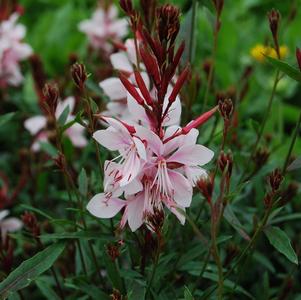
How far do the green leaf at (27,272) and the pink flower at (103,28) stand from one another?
1420mm

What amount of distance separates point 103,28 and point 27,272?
4.95ft

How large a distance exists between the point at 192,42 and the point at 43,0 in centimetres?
255

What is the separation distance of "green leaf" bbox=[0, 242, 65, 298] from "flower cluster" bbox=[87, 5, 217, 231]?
13 cm

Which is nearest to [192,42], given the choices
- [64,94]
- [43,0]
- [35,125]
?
[35,125]

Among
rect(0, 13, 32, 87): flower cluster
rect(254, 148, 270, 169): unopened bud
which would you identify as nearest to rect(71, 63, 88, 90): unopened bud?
rect(254, 148, 270, 169): unopened bud

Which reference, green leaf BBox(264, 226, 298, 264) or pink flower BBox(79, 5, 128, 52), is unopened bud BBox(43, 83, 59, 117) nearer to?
green leaf BBox(264, 226, 298, 264)

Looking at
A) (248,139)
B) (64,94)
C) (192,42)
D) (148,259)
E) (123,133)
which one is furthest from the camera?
(64,94)

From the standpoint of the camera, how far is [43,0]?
370 centimetres

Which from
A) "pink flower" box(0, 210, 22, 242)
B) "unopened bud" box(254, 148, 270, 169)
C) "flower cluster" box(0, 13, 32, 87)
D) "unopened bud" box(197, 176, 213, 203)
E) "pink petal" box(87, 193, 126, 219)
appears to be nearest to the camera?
"unopened bud" box(197, 176, 213, 203)

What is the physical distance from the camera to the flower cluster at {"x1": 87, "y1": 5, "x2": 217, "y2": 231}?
0.93 m

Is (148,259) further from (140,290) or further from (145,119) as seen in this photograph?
(145,119)

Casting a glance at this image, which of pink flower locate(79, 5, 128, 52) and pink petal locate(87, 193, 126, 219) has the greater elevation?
pink petal locate(87, 193, 126, 219)

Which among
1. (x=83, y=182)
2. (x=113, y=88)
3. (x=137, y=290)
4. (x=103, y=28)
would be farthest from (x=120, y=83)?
(x=103, y=28)

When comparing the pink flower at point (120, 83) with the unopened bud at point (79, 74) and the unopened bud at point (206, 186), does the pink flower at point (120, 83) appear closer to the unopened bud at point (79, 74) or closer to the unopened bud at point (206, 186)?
the unopened bud at point (79, 74)
